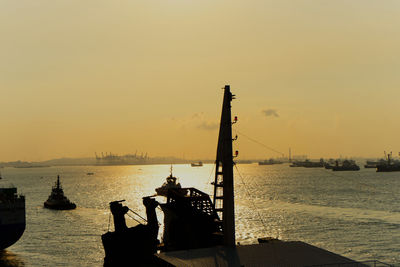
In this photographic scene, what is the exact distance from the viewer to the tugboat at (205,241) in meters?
36.4

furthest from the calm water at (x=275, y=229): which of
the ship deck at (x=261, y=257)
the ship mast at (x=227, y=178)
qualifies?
the ship deck at (x=261, y=257)

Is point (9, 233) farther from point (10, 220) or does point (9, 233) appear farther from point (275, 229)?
point (275, 229)

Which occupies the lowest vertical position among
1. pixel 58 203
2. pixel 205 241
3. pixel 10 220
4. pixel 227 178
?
pixel 58 203

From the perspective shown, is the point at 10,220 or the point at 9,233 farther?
the point at 10,220

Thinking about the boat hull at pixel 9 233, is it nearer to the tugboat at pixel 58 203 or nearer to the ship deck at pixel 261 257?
the ship deck at pixel 261 257

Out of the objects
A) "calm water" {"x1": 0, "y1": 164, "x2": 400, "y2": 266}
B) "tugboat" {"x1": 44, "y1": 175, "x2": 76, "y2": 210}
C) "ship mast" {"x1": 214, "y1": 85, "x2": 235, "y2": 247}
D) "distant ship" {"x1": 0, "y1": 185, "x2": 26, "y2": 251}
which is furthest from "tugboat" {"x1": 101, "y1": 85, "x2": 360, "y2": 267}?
"tugboat" {"x1": 44, "y1": 175, "x2": 76, "y2": 210}

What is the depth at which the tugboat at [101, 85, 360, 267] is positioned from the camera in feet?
120

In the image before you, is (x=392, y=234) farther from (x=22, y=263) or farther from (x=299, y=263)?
(x=22, y=263)

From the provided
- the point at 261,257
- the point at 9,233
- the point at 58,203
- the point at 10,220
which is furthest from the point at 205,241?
the point at 58,203

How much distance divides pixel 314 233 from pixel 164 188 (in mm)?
99992

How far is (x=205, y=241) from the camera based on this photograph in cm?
4941

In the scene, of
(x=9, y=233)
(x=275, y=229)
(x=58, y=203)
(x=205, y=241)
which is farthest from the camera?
(x=58, y=203)

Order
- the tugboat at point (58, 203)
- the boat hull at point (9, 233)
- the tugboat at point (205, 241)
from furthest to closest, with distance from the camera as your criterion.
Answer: the tugboat at point (58, 203), the boat hull at point (9, 233), the tugboat at point (205, 241)

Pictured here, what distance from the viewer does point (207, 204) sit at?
5516 centimetres
